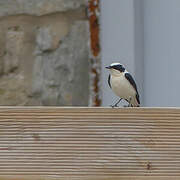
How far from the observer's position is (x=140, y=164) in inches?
44.3

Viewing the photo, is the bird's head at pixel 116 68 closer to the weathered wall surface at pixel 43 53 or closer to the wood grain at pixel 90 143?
the weathered wall surface at pixel 43 53

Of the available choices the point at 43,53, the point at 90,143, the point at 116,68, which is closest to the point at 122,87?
the point at 116,68

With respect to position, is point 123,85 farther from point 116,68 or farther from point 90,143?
point 90,143

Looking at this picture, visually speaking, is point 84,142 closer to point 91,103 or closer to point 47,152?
point 47,152

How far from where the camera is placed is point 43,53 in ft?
8.14

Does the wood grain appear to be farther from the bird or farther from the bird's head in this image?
the bird

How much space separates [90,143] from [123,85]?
173 centimetres

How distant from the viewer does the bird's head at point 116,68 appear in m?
2.45

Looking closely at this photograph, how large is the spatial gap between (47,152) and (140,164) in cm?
16

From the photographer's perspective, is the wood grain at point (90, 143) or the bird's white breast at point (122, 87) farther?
the bird's white breast at point (122, 87)

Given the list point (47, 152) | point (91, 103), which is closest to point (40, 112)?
point (47, 152)

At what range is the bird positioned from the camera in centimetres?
263

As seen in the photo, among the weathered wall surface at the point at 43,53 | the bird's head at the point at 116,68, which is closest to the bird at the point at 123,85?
the bird's head at the point at 116,68

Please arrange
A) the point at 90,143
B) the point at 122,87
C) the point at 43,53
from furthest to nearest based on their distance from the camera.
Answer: the point at 122,87 → the point at 43,53 → the point at 90,143
